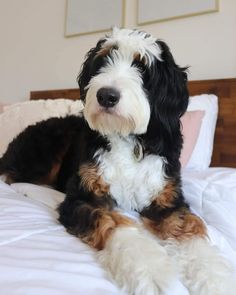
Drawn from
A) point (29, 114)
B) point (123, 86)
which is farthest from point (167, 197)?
point (29, 114)

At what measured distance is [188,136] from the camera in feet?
6.47

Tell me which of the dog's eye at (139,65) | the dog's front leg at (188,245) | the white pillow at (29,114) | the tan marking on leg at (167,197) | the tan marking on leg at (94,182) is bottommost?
the dog's front leg at (188,245)

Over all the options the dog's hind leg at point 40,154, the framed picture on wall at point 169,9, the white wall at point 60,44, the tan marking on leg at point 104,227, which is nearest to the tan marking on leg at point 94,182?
the tan marking on leg at point 104,227

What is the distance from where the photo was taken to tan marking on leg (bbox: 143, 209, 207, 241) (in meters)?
1.19

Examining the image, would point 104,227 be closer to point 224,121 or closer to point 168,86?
point 168,86

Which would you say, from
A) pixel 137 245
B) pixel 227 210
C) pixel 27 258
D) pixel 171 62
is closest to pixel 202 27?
pixel 171 62

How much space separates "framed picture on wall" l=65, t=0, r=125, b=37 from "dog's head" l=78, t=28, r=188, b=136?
139cm

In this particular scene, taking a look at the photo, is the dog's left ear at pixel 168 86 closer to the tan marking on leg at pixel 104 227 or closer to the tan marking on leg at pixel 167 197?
the tan marking on leg at pixel 167 197

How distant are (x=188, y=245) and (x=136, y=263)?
0.81 feet

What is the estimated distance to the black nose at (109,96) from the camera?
1.13 metres

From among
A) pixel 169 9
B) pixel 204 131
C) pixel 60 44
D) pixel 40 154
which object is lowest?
pixel 40 154

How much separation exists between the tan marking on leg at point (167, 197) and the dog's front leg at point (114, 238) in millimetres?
135

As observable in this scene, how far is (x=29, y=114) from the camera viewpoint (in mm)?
2379

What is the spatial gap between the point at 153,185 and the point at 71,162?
567 mm
